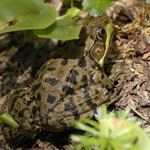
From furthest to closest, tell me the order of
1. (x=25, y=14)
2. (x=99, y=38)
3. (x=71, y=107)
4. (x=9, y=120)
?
(x=99, y=38)
(x=25, y=14)
(x=9, y=120)
(x=71, y=107)

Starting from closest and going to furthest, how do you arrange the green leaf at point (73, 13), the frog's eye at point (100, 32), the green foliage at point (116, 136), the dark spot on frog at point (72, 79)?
the green foliage at point (116, 136) → the dark spot on frog at point (72, 79) → the frog's eye at point (100, 32) → the green leaf at point (73, 13)

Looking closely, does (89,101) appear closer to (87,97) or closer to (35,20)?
(87,97)

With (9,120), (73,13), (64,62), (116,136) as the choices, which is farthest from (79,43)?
(116,136)

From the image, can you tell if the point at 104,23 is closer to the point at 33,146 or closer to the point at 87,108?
the point at 87,108

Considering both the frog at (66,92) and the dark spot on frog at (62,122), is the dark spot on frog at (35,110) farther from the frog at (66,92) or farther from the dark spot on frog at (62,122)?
the dark spot on frog at (62,122)

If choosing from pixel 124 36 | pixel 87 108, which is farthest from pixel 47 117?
pixel 124 36

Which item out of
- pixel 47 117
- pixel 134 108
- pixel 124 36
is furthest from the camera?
pixel 124 36

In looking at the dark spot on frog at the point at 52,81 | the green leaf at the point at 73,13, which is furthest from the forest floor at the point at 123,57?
the dark spot on frog at the point at 52,81
